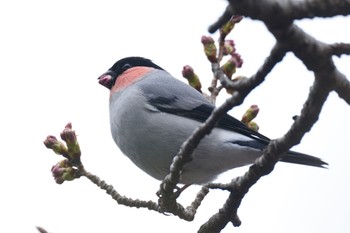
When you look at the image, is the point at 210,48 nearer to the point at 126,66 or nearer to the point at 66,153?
the point at 66,153

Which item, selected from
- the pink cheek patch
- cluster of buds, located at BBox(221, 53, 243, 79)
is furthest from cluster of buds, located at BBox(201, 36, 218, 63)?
the pink cheek patch

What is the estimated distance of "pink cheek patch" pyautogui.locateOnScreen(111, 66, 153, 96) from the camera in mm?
6004

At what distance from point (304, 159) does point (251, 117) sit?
1.64 ft

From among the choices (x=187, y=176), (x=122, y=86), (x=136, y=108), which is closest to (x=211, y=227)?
(x=187, y=176)

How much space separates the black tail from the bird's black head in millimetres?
2450

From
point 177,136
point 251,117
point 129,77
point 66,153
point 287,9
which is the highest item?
point 129,77

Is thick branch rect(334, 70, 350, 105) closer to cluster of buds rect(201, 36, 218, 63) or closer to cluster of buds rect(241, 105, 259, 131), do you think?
cluster of buds rect(201, 36, 218, 63)

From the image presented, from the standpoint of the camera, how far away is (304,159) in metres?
4.25

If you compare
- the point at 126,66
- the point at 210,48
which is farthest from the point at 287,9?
the point at 126,66

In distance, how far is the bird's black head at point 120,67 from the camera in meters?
6.30

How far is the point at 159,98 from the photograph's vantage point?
529cm

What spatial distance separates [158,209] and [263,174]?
2.79 ft

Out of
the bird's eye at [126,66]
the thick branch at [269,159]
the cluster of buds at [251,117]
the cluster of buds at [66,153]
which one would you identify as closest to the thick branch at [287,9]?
the thick branch at [269,159]

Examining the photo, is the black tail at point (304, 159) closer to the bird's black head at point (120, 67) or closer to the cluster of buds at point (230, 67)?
the cluster of buds at point (230, 67)
